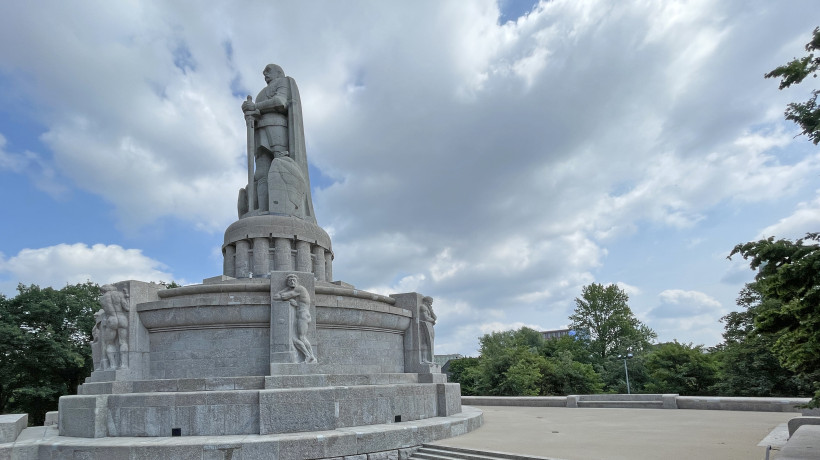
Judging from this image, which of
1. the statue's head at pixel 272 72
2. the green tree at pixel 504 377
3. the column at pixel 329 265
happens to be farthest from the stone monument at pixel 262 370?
the green tree at pixel 504 377

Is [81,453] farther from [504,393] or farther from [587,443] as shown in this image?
[504,393]

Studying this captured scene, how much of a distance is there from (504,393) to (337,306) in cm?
1761

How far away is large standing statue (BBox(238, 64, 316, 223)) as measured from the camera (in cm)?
1830

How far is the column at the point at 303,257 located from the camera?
16.8m

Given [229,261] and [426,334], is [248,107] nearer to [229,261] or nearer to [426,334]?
[229,261]

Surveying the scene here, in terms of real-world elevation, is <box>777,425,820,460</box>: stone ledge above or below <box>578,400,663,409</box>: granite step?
above

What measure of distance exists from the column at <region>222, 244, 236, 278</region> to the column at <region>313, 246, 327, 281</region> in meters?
2.56

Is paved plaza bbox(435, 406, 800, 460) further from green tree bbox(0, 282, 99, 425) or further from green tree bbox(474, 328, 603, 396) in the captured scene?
green tree bbox(0, 282, 99, 425)

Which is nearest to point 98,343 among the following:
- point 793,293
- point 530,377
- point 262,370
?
point 262,370

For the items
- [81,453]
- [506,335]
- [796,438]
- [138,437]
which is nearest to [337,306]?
[138,437]

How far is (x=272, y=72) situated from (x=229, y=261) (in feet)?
25.5

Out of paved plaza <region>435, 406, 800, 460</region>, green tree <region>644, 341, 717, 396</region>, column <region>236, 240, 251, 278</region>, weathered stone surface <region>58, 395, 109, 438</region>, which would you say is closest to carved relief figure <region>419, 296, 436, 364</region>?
paved plaza <region>435, 406, 800, 460</region>

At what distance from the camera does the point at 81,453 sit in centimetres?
930

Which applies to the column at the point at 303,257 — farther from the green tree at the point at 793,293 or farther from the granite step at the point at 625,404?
the green tree at the point at 793,293
